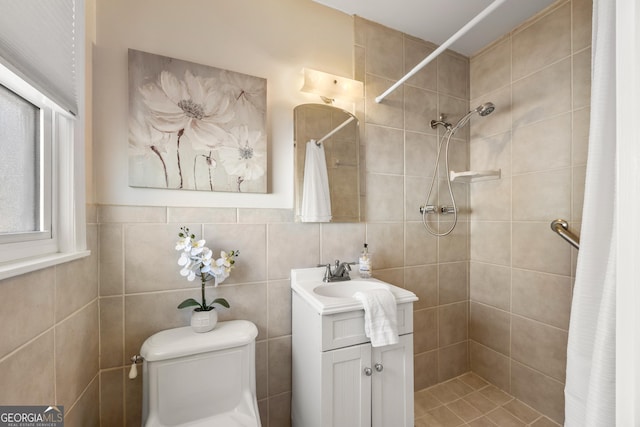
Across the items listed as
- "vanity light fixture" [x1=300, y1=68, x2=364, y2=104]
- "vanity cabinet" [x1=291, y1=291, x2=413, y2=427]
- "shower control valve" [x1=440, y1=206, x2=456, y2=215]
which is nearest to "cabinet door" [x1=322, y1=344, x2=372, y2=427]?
"vanity cabinet" [x1=291, y1=291, x2=413, y2=427]

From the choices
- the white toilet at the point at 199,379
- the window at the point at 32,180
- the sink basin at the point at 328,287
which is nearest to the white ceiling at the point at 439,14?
the window at the point at 32,180

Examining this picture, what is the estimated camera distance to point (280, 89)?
1.43m

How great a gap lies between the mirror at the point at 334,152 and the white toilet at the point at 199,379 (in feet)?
2.38

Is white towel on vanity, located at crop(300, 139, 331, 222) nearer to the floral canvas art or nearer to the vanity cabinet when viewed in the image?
the floral canvas art

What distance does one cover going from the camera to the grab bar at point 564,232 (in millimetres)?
1357

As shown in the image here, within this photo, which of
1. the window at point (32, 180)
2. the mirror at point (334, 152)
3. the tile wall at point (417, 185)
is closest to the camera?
the window at point (32, 180)

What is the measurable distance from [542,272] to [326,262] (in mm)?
1323

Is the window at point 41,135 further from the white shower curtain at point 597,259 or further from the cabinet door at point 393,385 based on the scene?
the white shower curtain at point 597,259

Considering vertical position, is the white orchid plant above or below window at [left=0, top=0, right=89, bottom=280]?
below

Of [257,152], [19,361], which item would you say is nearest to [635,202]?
[257,152]

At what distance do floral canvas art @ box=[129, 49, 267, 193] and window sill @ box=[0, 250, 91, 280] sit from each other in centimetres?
39

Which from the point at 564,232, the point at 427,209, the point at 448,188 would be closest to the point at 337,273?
the point at 427,209

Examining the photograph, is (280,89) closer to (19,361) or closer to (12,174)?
(12,174)

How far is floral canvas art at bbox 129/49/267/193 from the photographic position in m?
1.16
